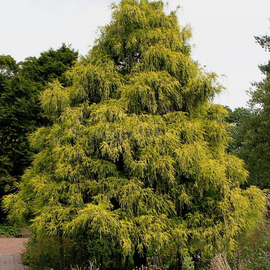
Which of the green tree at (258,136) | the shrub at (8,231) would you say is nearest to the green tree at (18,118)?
the shrub at (8,231)

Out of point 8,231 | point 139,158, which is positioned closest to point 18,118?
point 8,231

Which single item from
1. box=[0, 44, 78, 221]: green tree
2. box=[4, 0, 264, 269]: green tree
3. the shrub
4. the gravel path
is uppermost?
box=[0, 44, 78, 221]: green tree

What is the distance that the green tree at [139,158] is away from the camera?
687 cm

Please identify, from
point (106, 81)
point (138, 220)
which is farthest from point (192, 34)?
point (138, 220)

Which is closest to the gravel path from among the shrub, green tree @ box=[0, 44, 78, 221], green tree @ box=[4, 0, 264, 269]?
green tree @ box=[4, 0, 264, 269]

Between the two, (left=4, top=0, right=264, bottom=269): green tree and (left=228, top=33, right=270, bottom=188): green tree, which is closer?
(left=4, top=0, right=264, bottom=269): green tree

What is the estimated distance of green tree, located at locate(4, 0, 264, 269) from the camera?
22.5ft

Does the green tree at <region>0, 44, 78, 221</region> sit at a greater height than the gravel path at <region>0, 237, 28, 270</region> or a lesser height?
greater

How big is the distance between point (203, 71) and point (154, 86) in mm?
1490

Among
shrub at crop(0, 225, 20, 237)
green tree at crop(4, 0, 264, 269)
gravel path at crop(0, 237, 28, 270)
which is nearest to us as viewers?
green tree at crop(4, 0, 264, 269)

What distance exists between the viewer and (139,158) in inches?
280

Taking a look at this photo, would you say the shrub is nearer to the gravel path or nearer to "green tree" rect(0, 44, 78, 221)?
"green tree" rect(0, 44, 78, 221)

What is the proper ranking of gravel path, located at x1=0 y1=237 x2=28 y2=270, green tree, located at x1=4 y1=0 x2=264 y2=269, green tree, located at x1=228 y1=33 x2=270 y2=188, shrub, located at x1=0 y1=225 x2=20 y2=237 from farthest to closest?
1. shrub, located at x1=0 y1=225 x2=20 y2=237
2. green tree, located at x1=228 y1=33 x2=270 y2=188
3. gravel path, located at x1=0 y1=237 x2=28 y2=270
4. green tree, located at x1=4 y1=0 x2=264 y2=269

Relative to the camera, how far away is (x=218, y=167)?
7004mm
